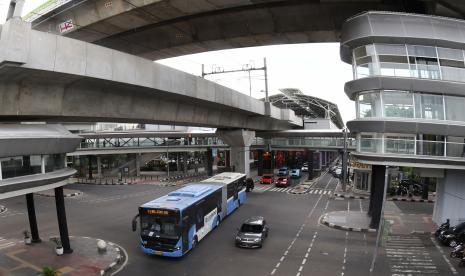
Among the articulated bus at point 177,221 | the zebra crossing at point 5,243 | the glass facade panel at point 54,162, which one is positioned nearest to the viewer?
the glass facade panel at point 54,162

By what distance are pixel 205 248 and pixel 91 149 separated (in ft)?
154

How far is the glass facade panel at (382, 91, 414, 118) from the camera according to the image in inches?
1007

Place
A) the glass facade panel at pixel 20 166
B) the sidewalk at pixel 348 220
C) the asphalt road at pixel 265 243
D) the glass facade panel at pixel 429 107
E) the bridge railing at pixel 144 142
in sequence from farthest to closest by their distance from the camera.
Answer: the bridge railing at pixel 144 142 → the sidewalk at pixel 348 220 → the glass facade panel at pixel 429 107 → the asphalt road at pixel 265 243 → the glass facade panel at pixel 20 166

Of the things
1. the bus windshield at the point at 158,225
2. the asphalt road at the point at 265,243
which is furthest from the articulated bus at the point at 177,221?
the asphalt road at the point at 265,243

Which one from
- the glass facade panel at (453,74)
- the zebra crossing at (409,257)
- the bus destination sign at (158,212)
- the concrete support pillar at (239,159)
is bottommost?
the zebra crossing at (409,257)

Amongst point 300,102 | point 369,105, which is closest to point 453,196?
point 369,105

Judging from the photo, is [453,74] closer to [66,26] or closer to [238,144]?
[66,26]

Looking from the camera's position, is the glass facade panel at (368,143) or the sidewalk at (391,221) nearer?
the glass facade panel at (368,143)

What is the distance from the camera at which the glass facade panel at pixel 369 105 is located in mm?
26234

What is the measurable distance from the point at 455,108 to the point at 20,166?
87.6ft

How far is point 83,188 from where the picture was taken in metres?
54.9

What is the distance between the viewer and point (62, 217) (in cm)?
2183

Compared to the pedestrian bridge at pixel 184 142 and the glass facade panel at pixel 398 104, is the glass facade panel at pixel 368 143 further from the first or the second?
the pedestrian bridge at pixel 184 142

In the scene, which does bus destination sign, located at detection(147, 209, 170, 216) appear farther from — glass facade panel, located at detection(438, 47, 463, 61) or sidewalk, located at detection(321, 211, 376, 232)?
glass facade panel, located at detection(438, 47, 463, 61)
